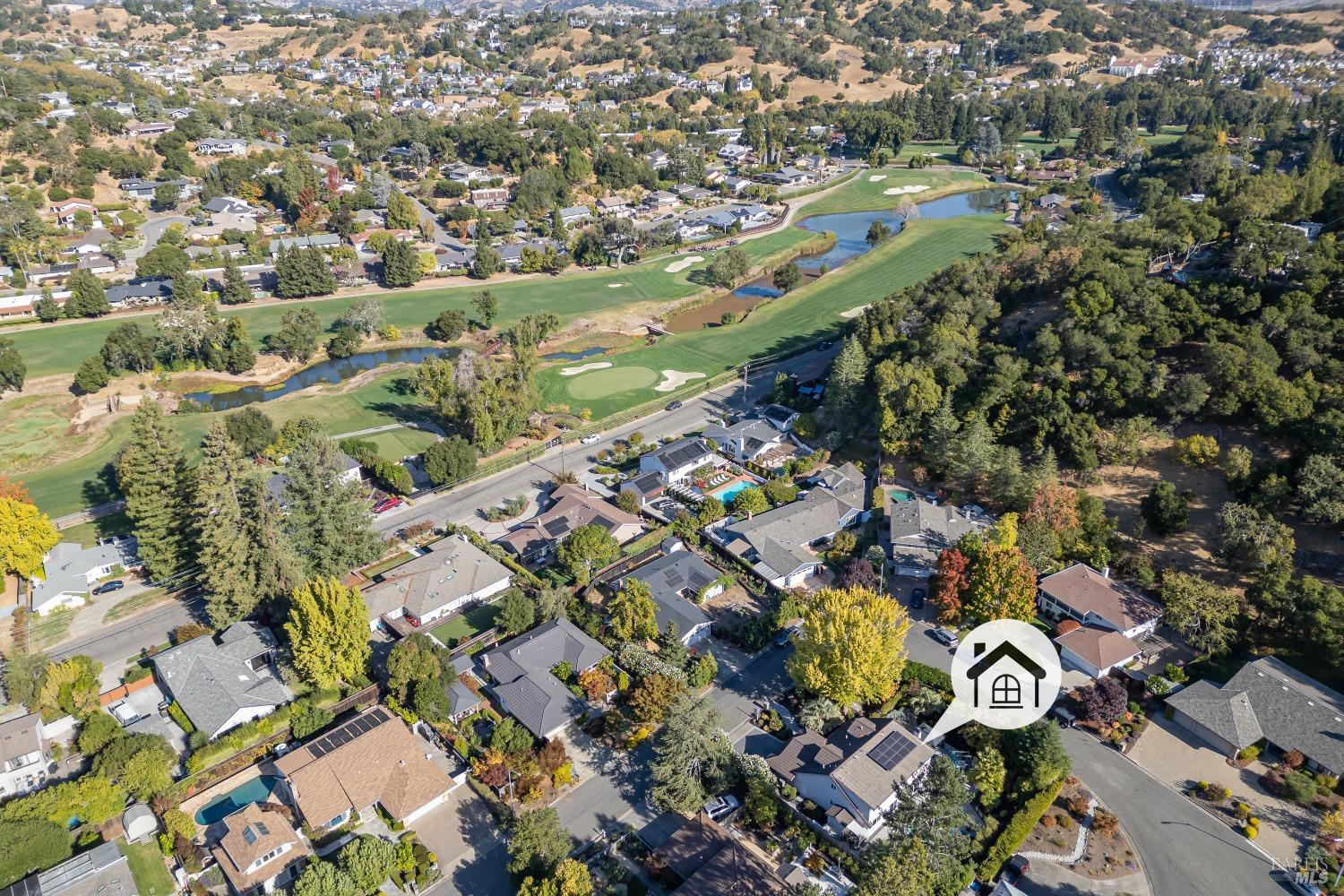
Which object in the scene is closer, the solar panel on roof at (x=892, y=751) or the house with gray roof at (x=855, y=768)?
the house with gray roof at (x=855, y=768)

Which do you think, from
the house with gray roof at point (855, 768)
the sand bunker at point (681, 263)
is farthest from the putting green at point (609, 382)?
the house with gray roof at point (855, 768)

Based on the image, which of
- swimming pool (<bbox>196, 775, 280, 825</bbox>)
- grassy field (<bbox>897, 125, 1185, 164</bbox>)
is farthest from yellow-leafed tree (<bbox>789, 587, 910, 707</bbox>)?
grassy field (<bbox>897, 125, 1185, 164</bbox>)

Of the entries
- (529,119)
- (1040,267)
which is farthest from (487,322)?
(529,119)

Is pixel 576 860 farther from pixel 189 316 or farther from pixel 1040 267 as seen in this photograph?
pixel 189 316

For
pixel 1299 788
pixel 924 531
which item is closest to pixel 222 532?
pixel 924 531

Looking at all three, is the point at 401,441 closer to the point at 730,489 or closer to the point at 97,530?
the point at 97,530

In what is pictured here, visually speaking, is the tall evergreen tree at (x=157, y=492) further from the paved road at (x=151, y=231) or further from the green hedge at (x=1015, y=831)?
the paved road at (x=151, y=231)
